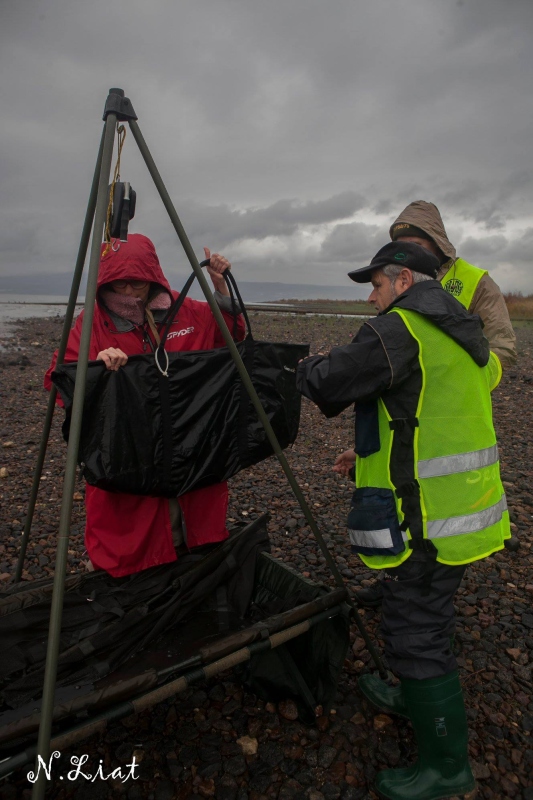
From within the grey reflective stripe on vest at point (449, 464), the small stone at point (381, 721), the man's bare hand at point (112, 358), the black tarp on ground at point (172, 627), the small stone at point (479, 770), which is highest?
the man's bare hand at point (112, 358)

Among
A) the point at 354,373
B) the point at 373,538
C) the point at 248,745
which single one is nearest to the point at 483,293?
the point at 354,373

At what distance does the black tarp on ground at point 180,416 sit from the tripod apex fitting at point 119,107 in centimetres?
116

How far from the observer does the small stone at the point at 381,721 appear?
9.35 ft

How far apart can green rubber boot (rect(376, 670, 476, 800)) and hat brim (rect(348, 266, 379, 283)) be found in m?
1.95

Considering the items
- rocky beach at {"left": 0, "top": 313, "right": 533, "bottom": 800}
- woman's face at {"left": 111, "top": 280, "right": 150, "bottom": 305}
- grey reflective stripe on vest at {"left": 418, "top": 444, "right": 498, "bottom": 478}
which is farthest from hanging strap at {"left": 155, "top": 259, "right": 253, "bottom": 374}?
rocky beach at {"left": 0, "top": 313, "right": 533, "bottom": 800}

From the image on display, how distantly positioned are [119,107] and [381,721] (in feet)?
11.3

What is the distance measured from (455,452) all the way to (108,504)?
6.60ft

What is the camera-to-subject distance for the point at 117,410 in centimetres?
277

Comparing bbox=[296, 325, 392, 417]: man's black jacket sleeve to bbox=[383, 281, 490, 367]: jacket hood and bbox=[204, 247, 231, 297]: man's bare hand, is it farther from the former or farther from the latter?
bbox=[204, 247, 231, 297]: man's bare hand

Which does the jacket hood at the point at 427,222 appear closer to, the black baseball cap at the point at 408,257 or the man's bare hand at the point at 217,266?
the black baseball cap at the point at 408,257

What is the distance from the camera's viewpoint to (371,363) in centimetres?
229

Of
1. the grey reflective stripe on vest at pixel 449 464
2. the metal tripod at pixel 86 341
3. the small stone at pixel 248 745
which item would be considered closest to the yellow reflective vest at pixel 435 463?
the grey reflective stripe on vest at pixel 449 464

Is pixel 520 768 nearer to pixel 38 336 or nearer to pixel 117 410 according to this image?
pixel 117 410

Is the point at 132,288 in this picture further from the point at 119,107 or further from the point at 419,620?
the point at 419,620
